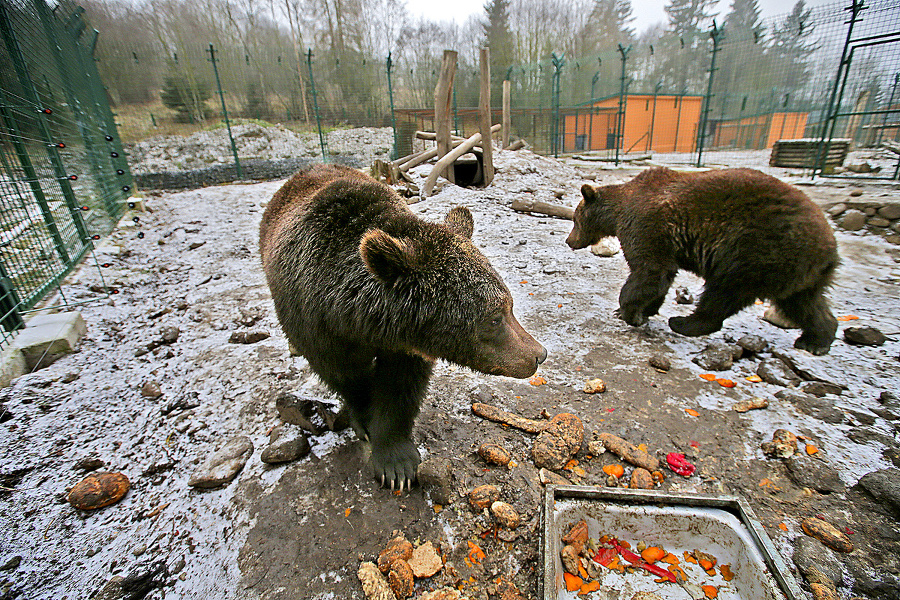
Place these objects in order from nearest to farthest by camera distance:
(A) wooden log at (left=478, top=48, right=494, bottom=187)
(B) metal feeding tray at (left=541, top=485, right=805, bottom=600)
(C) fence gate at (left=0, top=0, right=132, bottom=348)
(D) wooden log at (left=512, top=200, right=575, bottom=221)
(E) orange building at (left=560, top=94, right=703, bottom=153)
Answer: (B) metal feeding tray at (left=541, top=485, right=805, bottom=600), (C) fence gate at (left=0, top=0, right=132, bottom=348), (D) wooden log at (left=512, top=200, right=575, bottom=221), (A) wooden log at (left=478, top=48, right=494, bottom=187), (E) orange building at (left=560, top=94, right=703, bottom=153)

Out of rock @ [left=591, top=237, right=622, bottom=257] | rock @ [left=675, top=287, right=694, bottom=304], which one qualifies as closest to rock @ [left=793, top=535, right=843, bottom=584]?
rock @ [left=675, top=287, right=694, bottom=304]

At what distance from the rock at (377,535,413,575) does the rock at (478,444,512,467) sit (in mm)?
663

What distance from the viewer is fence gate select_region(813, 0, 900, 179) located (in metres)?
7.74

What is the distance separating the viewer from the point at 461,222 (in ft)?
7.38

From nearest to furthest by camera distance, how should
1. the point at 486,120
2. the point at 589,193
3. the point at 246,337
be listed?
1. the point at 246,337
2. the point at 589,193
3. the point at 486,120

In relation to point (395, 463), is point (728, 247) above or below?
above

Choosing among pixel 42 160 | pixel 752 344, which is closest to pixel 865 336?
pixel 752 344

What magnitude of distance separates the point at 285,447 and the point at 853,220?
8.63 metres

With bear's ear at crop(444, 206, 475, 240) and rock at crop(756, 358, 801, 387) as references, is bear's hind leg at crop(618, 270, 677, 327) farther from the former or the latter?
bear's ear at crop(444, 206, 475, 240)

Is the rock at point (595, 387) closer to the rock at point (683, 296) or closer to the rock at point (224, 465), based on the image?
the rock at point (683, 296)

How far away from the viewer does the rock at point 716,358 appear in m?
→ 3.19

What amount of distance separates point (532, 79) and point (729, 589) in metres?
22.7

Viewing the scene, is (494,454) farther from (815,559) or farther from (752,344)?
(752,344)

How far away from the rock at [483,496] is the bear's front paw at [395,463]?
1.20 ft
